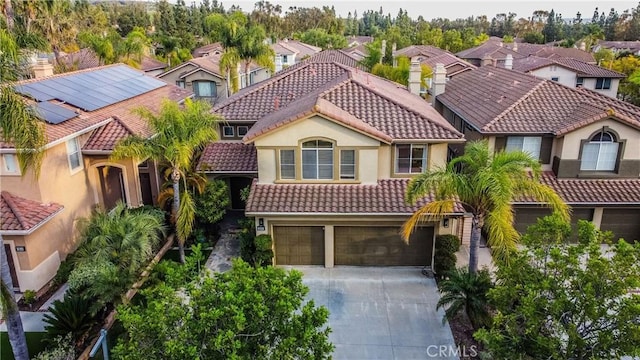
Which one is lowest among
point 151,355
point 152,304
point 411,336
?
point 411,336

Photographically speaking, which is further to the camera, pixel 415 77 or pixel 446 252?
pixel 415 77

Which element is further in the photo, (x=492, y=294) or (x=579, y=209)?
(x=579, y=209)

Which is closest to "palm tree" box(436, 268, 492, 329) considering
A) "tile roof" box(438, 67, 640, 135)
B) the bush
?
the bush

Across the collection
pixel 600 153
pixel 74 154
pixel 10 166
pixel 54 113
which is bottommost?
pixel 600 153

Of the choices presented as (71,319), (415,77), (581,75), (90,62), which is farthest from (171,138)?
(581,75)

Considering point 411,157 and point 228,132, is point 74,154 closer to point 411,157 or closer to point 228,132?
point 228,132

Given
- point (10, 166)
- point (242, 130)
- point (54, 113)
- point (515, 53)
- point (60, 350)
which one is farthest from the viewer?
point (515, 53)

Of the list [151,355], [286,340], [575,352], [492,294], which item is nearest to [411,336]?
[492,294]

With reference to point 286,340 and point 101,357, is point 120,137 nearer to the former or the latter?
point 101,357
